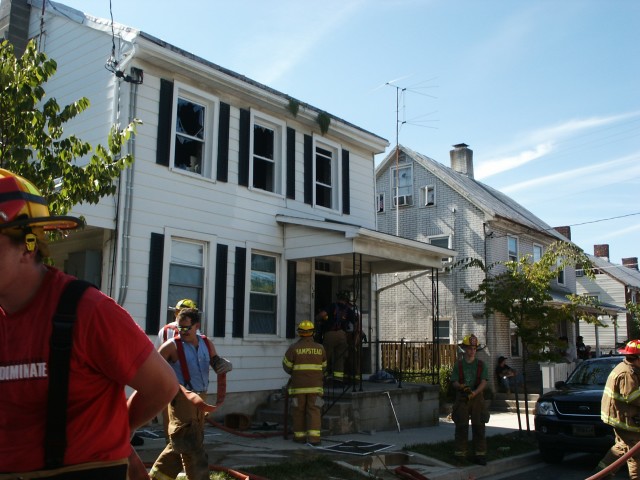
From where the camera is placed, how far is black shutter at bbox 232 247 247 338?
41.9 feet

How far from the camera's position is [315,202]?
15.1 m

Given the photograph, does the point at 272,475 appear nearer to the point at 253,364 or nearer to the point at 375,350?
the point at 253,364

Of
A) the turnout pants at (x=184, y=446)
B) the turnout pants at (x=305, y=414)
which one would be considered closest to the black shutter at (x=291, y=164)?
the turnout pants at (x=305, y=414)

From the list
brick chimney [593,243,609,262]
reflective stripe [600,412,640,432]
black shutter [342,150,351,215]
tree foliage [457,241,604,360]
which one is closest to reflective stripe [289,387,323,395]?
tree foliage [457,241,604,360]

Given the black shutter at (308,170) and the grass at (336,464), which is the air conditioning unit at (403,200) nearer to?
the black shutter at (308,170)

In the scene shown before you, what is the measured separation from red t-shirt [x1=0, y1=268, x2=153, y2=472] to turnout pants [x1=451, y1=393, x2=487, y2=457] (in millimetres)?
8428

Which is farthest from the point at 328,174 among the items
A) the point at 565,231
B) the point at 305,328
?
the point at 565,231

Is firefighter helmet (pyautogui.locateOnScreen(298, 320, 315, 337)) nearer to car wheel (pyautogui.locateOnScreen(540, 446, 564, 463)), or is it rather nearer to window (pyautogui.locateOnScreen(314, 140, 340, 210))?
car wheel (pyautogui.locateOnScreen(540, 446, 564, 463))

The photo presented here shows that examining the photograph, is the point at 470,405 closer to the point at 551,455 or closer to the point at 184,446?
the point at 551,455

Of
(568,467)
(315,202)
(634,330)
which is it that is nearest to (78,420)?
(568,467)

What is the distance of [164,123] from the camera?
1201 cm

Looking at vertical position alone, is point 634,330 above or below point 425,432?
above

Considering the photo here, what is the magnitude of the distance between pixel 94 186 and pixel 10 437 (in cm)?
461

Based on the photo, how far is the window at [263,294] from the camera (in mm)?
13328
